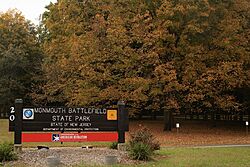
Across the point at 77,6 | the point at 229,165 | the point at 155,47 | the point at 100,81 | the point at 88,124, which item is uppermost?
the point at 77,6

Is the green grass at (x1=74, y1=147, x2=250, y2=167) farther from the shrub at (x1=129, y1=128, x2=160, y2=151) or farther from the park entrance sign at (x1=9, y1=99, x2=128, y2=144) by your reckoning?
→ the park entrance sign at (x1=9, y1=99, x2=128, y2=144)

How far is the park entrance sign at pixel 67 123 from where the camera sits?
13.6 meters

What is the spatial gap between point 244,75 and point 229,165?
18.4 metres

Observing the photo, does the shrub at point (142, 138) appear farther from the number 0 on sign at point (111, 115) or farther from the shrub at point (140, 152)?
the number 0 on sign at point (111, 115)

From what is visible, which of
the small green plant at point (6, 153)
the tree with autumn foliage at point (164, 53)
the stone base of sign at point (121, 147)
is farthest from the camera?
the tree with autumn foliage at point (164, 53)

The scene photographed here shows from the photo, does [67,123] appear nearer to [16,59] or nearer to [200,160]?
[200,160]

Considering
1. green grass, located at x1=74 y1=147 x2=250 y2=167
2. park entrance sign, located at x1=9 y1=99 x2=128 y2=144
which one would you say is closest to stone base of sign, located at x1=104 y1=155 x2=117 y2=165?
green grass, located at x1=74 y1=147 x2=250 y2=167

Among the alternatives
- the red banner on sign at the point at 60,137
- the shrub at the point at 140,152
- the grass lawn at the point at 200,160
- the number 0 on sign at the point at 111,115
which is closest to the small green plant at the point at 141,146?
the shrub at the point at 140,152

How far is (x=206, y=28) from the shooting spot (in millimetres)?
27922

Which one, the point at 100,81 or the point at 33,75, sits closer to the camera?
the point at 100,81

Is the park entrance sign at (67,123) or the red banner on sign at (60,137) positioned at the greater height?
the park entrance sign at (67,123)

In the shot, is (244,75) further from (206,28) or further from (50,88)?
(50,88)

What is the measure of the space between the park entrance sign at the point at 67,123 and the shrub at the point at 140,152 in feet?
5.19

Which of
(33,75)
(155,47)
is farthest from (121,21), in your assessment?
(33,75)
